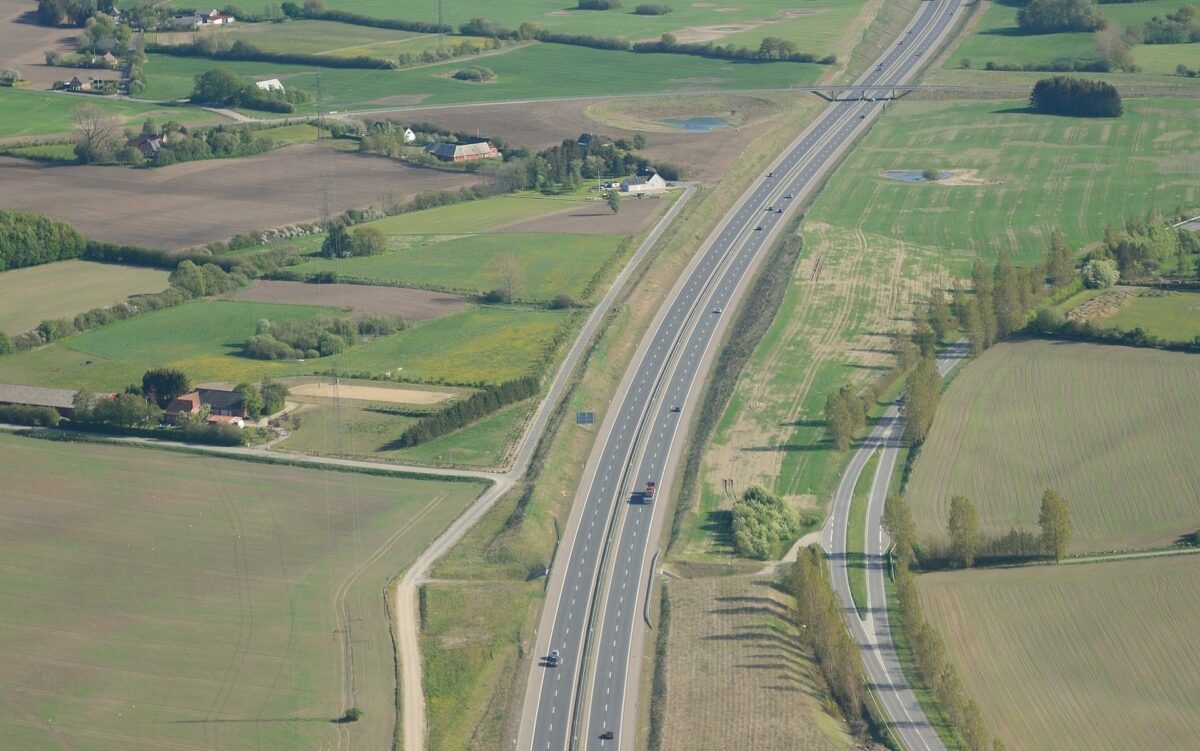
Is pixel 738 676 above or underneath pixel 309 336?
underneath

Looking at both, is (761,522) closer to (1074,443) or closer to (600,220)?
(1074,443)

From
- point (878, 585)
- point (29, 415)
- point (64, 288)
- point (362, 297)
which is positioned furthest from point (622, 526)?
point (64, 288)

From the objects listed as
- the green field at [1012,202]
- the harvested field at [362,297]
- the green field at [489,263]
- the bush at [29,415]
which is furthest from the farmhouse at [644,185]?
the bush at [29,415]

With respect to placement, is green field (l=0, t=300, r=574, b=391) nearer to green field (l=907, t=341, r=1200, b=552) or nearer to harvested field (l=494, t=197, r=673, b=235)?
harvested field (l=494, t=197, r=673, b=235)

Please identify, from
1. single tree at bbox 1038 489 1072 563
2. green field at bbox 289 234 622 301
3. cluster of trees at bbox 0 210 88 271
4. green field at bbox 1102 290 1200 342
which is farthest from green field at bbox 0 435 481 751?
green field at bbox 1102 290 1200 342

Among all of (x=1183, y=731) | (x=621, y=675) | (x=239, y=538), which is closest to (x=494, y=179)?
(x=239, y=538)

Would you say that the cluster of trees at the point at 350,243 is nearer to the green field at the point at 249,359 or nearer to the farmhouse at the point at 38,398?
the green field at the point at 249,359
